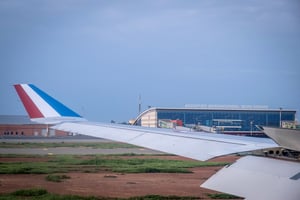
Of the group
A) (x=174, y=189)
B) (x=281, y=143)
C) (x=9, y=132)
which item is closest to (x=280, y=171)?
(x=281, y=143)

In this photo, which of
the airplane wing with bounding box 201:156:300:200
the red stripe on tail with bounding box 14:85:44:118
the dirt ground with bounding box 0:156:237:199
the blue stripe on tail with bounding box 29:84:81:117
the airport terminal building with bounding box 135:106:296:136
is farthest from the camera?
the airport terminal building with bounding box 135:106:296:136

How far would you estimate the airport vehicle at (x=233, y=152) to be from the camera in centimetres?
339

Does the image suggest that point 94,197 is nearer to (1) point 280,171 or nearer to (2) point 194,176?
(2) point 194,176

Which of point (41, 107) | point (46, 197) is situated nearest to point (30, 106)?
point (41, 107)

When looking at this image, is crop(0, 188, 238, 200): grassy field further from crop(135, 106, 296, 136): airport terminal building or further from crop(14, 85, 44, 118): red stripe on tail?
crop(135, 106, 296, 136): airport terminal building

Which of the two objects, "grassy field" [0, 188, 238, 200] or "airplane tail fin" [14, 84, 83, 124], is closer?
"airplane tail fin" [14, 84, 83, 124]

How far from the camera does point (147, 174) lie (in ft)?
52.7

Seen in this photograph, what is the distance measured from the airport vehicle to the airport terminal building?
32955 millimetres

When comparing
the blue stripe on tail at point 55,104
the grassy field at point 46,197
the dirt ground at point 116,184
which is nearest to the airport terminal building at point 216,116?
the dirt ground at point 116,184

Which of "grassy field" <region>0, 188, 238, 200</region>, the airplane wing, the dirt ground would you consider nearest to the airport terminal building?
the dirt ground

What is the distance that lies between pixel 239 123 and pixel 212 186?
1738 inches

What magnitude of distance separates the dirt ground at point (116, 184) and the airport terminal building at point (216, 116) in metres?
23.6

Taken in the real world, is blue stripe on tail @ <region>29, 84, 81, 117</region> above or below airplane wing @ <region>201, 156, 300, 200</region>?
above

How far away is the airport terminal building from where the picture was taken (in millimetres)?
42750
